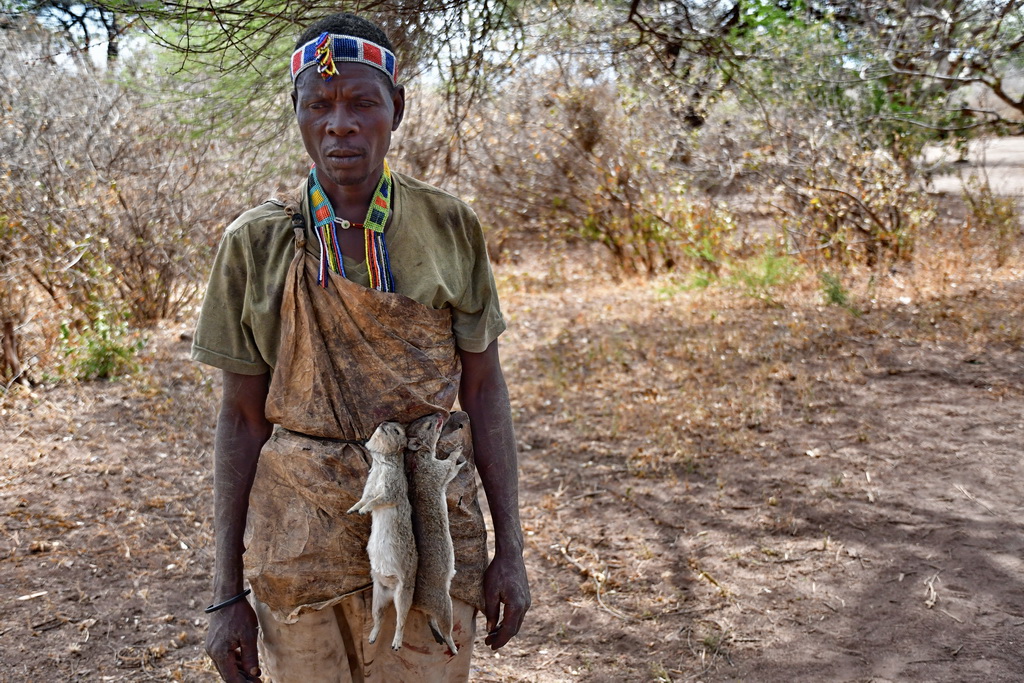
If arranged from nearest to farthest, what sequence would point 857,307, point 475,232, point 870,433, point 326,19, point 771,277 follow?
point 326,19, point 475,232, point 870,433, point 857,307, point 771,277

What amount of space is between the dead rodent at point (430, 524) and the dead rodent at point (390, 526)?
23 millimetres

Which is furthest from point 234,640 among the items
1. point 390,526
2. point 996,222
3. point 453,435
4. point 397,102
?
point 996,222

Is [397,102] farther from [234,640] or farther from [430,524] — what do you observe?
[234,640]

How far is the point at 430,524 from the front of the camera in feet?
5.56

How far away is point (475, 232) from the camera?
1855 millimetres

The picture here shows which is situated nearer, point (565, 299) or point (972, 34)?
point (972, 34)

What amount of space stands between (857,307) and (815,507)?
10.6 feet

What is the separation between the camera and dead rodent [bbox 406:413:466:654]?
1.69 meters

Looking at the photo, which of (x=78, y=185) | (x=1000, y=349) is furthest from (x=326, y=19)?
(x=1000, y=349)

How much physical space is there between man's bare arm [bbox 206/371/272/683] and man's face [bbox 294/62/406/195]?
1.48ft

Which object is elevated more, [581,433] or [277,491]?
[277,491]

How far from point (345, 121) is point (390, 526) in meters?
0.77

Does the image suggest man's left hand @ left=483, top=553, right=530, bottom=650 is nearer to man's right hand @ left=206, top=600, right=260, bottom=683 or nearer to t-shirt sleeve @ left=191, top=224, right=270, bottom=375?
man's right hand @ left=206, top=600, right=260, bottom=683

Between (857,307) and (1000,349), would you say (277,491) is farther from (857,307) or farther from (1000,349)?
(857,307)
